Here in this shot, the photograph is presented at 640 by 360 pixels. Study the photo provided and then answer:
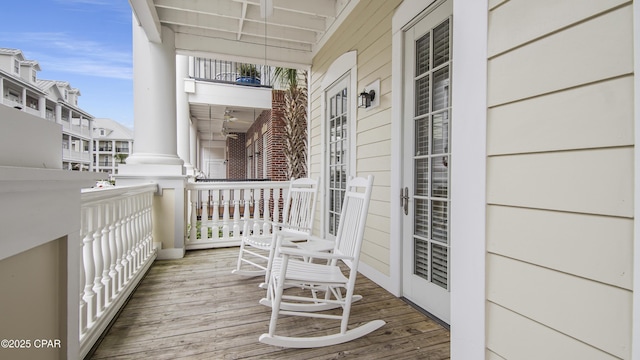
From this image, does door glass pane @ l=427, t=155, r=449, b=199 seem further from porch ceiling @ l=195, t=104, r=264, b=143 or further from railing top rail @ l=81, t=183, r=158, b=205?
porch ceiling @ l=195, t=104, r=264, b=143

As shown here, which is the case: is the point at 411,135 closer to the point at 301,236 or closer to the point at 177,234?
the point at 301,236

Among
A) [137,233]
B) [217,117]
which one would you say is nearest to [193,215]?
[137,233]

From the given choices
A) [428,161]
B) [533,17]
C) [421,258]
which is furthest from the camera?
[421,258]

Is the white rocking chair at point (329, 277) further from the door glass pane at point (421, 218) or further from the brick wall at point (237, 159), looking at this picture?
the brick wall at point (237, 159)

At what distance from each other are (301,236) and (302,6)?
2.80 m

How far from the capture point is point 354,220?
2080 mm

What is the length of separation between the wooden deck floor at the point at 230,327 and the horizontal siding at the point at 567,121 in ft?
4.35

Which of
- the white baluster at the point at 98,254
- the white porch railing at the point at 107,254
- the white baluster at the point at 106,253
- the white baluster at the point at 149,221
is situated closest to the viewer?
the white porch railing at the point at 107,254

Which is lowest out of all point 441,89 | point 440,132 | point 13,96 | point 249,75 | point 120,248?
point 120,248

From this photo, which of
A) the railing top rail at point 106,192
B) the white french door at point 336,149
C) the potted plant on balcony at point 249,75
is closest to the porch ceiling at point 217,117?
the potted plant on balcony at point 249,75

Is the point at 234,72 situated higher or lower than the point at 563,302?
higher

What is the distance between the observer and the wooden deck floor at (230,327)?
5.55ft

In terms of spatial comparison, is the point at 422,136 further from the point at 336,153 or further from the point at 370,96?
the point at 336,153

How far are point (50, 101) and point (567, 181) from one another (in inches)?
67.9
